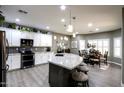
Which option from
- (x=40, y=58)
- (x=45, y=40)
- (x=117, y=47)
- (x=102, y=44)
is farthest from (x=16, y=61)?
(x=102, y=44)

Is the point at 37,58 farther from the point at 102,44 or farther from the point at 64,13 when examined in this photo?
the point at 102,44

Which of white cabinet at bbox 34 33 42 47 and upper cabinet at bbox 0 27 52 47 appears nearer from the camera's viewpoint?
upper cabinet at bbox 0 27 52 47

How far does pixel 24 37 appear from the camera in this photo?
6.15m

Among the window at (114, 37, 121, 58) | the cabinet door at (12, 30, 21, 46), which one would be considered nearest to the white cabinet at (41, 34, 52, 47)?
the cabinet door at (12, 30, 21, 46)

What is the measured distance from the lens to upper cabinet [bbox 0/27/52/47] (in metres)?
5.33

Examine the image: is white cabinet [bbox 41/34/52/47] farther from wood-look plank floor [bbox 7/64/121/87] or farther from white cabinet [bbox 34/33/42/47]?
wood-look plank floor [bbox 7/64/121/87]

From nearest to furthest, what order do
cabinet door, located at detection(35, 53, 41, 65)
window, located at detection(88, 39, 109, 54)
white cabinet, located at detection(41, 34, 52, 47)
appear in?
cabinet door, located at detection(35, 53, 41, 65), white cabinet, located at detection(41, 34, 52, 47), window, located at detection(88, 39, 109, 54)

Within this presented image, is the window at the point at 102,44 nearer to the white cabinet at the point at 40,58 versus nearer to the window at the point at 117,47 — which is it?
the window at the point at 117,47

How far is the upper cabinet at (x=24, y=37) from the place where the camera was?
5.33 m

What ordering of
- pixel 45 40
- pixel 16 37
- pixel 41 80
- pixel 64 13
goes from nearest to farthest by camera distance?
1. pixel 41 80
2. pixel 64 13
3. pixel 16 37
4. pixel 45 40

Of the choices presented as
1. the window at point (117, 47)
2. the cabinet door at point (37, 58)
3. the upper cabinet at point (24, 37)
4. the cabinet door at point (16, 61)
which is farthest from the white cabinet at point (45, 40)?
the window at point (117, 47)

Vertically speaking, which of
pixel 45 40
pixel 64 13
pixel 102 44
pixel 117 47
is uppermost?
pixel 64 13
